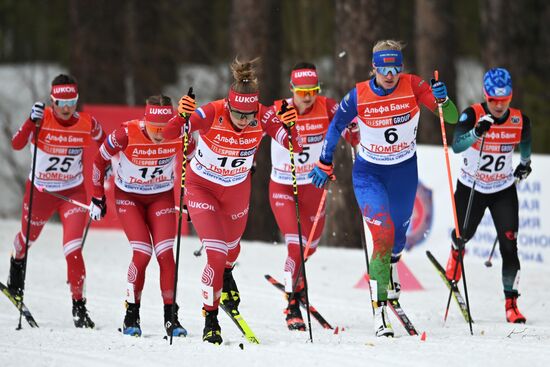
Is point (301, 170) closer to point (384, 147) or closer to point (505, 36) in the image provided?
point (384, 147)

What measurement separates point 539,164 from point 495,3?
570cm

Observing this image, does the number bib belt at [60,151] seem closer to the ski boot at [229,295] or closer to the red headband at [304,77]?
the ski boot at [229,295]

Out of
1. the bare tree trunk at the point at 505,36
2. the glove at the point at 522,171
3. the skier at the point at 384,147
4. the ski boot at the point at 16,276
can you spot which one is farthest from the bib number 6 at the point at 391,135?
the bare tree trunk at the point at 505,36

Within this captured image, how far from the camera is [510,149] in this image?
852 centimetres

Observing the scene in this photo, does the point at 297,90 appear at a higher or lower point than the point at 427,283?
higher

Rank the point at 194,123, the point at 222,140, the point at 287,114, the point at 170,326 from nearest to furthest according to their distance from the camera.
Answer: the point at 194,123 → the point at 222,140 → the point at 287,114 → the point at 170,326

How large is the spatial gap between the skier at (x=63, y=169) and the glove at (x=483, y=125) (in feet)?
11.0

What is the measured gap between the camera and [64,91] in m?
8.53

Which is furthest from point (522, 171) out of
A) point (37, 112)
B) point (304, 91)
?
point (37, 112)

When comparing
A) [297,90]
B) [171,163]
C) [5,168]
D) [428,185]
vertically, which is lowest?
[5,168]

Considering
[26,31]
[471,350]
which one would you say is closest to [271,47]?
[471,350]

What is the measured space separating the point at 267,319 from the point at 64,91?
8.91 ft

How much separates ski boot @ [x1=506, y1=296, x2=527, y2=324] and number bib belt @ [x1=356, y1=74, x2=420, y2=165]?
168cm

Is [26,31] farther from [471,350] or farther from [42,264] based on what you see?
[471,350]
